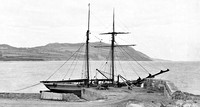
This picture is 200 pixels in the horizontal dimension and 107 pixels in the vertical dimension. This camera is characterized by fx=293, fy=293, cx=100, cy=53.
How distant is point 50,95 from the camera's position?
29.0m

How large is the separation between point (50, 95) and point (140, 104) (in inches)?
483

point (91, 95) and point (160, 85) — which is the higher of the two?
point (160, 85)

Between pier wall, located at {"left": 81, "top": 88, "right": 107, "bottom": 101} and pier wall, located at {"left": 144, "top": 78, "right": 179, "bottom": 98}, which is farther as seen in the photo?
pier wall, located at {"left": 81, "top": 88, "right": 107, "bottom": 101}

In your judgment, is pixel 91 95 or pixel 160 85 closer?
Answer: pixel 160 85

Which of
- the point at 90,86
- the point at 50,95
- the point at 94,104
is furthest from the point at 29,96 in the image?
the point at 94,104

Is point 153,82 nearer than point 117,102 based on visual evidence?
No

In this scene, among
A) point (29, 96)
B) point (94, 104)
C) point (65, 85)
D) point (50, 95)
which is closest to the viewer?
point (94, 104)

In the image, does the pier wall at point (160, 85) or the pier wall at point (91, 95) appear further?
the pier wall at point (91, 95)

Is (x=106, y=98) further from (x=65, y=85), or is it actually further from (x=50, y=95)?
(x=65, y=85)

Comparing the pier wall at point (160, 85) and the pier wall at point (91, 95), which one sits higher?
the pier wall at point (160, 85)

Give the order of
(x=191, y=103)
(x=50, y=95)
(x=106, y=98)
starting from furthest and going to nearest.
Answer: (x=50, y=95) < (x=106, y=98) < (x=191, y=103)

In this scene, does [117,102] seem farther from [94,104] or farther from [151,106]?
[151,106]

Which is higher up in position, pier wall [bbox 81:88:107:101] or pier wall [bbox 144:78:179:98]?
pier wall [bbox 144:78:179:98]

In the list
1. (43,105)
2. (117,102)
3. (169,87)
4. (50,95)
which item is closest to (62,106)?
(43,105)
